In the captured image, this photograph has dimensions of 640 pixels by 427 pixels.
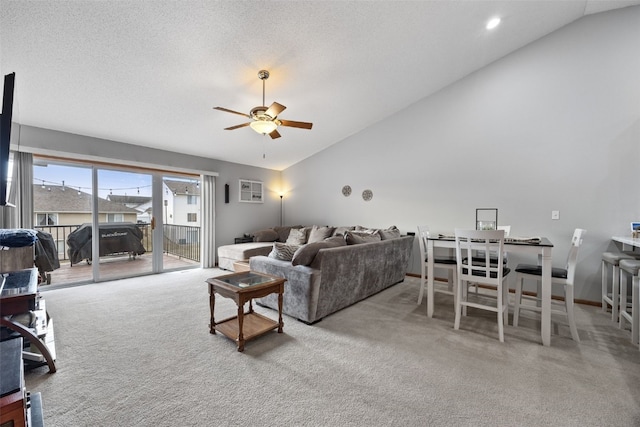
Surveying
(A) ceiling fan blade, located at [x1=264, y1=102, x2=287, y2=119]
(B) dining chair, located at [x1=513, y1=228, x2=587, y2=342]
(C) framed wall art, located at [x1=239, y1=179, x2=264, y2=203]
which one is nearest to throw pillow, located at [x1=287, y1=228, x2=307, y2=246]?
(C) framed wall art, located at [x1=239, y1=179, x2=264, y2=203]

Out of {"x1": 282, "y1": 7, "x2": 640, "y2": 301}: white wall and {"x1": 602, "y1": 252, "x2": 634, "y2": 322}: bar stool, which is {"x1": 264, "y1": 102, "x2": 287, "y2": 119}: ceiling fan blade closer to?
{"x1": 282, "y1": 7, "x2": 640, "y2": 301}: white wall

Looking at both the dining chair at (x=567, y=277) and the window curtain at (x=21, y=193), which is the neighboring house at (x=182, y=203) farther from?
the dining chair at (x=567, y=277)

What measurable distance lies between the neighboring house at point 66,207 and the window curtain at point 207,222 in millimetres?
1307

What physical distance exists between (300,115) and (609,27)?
422cm

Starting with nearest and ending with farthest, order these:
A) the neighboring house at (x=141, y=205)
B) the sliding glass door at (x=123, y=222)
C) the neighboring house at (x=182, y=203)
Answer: the sliding glass door at (x=123, y=222) → the neighboring house at (x=141, y=205) → the neighboring house at (x=182, y=203)

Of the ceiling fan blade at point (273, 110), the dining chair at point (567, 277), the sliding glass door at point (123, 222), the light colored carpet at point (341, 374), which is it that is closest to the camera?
the light colored carpet at point (341, 374)

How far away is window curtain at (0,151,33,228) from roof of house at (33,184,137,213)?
26cm

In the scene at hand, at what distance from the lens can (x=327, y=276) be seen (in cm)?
275

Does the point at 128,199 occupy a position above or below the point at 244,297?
above

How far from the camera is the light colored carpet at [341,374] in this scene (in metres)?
1.50

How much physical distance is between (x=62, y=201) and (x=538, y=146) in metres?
7.25

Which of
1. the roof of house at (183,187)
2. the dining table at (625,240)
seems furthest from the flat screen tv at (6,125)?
the dining table at (625,240)

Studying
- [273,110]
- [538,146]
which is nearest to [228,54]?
[273,110]

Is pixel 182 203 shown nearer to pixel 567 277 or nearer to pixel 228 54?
pixel 228 54
